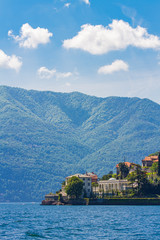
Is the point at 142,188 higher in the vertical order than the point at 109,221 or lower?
higher

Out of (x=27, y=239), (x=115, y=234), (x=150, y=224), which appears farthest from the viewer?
(x=150, y=224)

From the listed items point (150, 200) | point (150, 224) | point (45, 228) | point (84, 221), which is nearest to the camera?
point (45, 228)

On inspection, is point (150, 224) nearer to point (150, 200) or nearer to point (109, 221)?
point (109, 221)

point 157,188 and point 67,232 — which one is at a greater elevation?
point 157,188

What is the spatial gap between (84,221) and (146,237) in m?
32.3

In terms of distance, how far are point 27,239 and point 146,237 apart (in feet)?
70.9

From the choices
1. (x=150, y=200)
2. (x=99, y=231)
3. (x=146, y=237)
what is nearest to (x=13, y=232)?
(x=99, y=231)

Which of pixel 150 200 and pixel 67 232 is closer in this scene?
pixel 67 232

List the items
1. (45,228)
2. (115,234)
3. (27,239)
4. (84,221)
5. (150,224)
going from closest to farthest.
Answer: (27,239) → (115,234) → (45,228) → (150,224) → (84,221)

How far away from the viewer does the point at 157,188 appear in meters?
199

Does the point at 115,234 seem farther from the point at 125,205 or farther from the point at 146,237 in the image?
the point at 125,205

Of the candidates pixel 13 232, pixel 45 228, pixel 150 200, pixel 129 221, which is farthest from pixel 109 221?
pixel 150 200

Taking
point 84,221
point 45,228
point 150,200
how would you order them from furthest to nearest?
point 150,200 < point 84,221 < point 45,228

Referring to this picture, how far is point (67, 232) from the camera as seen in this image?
95250 mm
